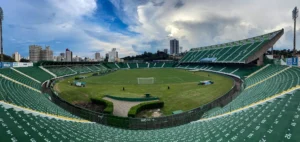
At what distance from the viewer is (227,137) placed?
8547 millimetres

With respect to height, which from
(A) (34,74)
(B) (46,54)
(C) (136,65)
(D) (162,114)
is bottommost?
(D) (162,114)

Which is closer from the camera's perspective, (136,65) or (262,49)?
(262,49)

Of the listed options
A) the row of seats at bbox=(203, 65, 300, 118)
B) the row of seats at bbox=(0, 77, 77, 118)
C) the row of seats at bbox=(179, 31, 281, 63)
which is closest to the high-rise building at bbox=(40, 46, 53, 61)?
the row of seats at bbox=(179, 31, 281, 63)

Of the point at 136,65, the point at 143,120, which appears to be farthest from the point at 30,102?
the point at 136,65

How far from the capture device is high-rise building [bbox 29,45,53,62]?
13988 centimetres

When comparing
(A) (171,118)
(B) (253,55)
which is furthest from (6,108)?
(B) (253,55)

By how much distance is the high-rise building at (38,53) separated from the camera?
13988 cm

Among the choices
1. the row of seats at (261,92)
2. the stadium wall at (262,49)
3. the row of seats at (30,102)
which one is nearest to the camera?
the row of seats at (30,102)

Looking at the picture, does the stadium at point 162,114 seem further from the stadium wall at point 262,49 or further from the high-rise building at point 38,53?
the high-rise building at point 38,53

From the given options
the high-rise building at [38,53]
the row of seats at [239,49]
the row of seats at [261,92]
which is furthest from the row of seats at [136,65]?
the row of seats at [261,92]

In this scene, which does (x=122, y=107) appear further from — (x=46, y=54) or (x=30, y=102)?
(x=46, y=54)

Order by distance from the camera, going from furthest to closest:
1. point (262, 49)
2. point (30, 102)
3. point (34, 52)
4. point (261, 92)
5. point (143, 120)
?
point (34, 52)
point (262, 49)
point (261, 92)
point (30, 102)
point (143, 120)

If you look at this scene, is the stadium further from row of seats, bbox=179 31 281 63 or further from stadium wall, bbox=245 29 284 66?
row of seats, bbox=179 31 281 63

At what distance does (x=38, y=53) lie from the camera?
144m
